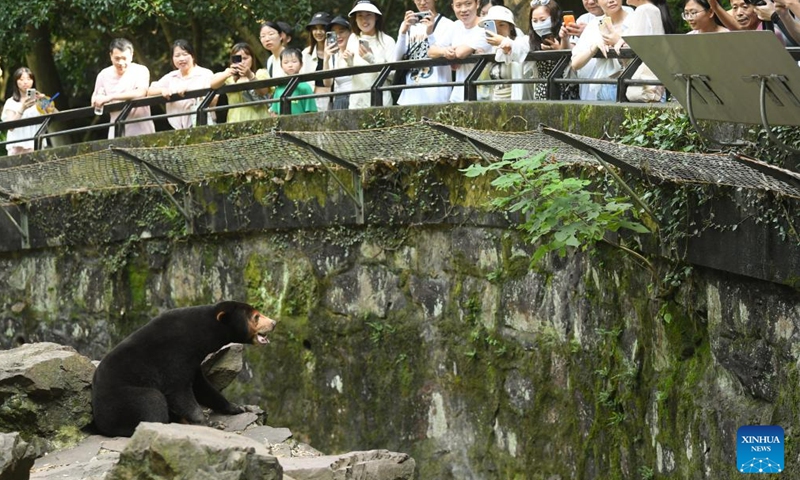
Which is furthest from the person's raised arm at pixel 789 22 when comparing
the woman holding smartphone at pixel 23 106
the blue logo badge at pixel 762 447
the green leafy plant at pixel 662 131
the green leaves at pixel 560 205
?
the woman holding smartphone at pixel 23 106

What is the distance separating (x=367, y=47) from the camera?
13.6 meters

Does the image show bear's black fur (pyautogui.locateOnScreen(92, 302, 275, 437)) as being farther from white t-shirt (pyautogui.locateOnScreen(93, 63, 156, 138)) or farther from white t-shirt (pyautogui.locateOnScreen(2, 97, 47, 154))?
white t-shirt (pyautogui.locateOnScreen(2, 97, 47, 154))

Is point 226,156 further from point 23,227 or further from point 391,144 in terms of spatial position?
point 23,227

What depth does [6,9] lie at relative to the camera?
794 inches

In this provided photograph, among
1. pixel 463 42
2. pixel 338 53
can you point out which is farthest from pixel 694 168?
pixel 338 53

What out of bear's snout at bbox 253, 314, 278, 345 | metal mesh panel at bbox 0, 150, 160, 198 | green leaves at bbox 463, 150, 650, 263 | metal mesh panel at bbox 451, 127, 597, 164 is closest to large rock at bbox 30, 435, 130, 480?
bear's snout at bbox 253, 314, 278, 345

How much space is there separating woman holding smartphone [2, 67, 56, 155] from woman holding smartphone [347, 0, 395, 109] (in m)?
5.28

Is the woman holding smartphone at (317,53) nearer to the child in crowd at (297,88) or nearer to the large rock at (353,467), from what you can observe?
the child in crowd at (297,88)

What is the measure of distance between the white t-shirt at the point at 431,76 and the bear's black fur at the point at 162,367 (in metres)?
3.19

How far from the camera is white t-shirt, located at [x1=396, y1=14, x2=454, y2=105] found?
41.8 feet

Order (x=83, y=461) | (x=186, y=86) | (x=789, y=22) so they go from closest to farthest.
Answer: (x=789, y=22)
(x=83, y=461)
(x=186, y=86)

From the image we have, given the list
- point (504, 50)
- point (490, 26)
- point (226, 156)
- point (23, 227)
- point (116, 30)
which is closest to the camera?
point (504, 50)

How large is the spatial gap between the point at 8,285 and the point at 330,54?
5.15m

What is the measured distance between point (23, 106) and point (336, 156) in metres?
6.67
